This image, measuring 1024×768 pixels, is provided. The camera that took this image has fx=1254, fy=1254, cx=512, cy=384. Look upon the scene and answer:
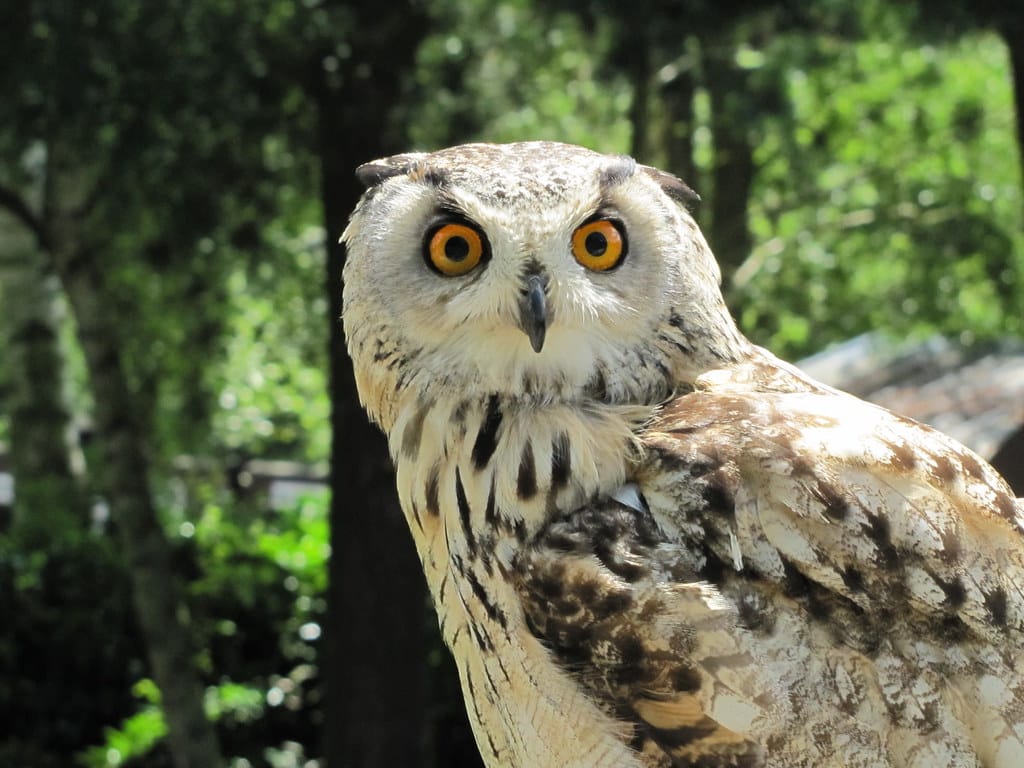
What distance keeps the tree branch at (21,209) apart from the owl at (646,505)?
3.90 meters

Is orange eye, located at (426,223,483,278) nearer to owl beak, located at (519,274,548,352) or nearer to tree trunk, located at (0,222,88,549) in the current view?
owl beak, located at (519,274,548,352)

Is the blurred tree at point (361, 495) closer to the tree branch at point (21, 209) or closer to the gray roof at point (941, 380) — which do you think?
the tree branch at point (21, 209)

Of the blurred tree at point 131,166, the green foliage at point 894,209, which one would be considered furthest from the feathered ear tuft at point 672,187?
the green foliage at point 894,209

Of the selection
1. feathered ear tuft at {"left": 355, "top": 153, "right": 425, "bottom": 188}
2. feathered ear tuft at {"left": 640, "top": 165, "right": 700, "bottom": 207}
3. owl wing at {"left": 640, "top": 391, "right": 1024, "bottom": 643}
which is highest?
feathered ear tuft at {"left": 355, "top": 153, "right": 425, "bottom": 188}

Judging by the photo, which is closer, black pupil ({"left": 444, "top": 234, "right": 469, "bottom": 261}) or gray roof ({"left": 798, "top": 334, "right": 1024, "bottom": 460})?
black pupil ({"left": 444, "top": 234, "right": 469, "bottom": 261})

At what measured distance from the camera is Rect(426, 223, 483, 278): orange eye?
2.24 metres

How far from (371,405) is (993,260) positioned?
7754 millimetres

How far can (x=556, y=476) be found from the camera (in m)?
2.10

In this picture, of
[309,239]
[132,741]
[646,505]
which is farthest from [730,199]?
[646,505]

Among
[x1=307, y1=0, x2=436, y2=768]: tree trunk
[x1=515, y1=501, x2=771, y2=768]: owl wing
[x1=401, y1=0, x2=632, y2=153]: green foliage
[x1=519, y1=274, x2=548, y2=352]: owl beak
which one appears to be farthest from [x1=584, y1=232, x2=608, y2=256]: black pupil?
[x1=307, y1=0, x2=436, y2=768]: tree trunk

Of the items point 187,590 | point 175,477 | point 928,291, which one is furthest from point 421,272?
point 175,477

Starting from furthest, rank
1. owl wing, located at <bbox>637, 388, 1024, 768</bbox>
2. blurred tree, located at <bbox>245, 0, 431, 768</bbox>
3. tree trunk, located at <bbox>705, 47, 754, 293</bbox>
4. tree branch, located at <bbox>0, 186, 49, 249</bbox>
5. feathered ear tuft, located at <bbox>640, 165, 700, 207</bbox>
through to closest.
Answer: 1. tree trunk, located at <bbox>705, 47, 754, 293</bbox>
2. tree branch, located at <bbox>0, 186, 49, 249</bbox>
3. blurred tree, located at <bbox>245, 0, 431, 768</bbox>
4. feathered ear tuft, located at <bbox>640, 165, 700, 207</bbox>
5. owl wing, located at <bbox>637, 388, 1024, 768</bbox>

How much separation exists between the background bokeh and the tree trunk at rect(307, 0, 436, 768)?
14 mm

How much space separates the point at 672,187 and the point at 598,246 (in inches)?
10.5
